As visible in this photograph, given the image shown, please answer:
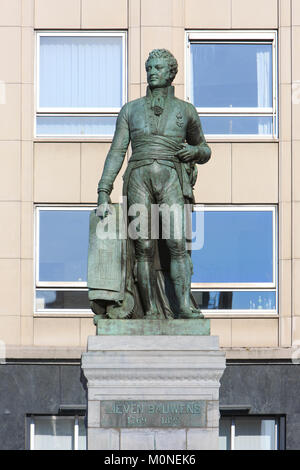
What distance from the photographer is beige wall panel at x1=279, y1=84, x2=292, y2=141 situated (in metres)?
26.0

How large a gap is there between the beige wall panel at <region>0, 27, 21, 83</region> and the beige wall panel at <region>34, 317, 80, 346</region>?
450 centimetres

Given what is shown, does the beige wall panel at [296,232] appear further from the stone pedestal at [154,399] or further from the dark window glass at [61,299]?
the stone pedestal at [154,399]

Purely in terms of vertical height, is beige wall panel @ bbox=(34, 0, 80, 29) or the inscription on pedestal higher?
beige wall panel @ bbox=(34, 0, 80, 29)

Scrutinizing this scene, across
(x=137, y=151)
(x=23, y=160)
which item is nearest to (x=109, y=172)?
(x=137, y=151)

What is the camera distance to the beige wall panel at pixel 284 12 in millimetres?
26172

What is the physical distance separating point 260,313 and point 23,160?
5.17 meters

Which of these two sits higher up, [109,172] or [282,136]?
[282,136]

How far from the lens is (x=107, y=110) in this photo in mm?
26312

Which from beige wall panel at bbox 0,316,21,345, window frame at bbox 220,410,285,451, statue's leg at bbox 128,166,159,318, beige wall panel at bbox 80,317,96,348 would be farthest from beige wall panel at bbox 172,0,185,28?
statue's leg at bbox 128,166,159,318

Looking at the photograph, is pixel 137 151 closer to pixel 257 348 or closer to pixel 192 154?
pixel 192 154

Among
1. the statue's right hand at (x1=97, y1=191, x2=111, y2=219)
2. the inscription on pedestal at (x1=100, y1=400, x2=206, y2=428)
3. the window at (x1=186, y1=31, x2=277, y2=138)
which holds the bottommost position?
the inscription on pedestal at (x1=100, y1=400, x2=206, y2=428)

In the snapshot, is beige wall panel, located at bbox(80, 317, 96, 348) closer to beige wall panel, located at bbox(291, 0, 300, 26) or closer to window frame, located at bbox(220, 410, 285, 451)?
window frame, located at bbox(220, 410, 285, 451)

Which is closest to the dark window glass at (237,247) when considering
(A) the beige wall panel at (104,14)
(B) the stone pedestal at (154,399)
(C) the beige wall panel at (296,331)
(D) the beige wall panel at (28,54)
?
(C) the beige wall panel at (296,331)

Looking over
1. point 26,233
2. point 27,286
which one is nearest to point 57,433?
point 27,286
